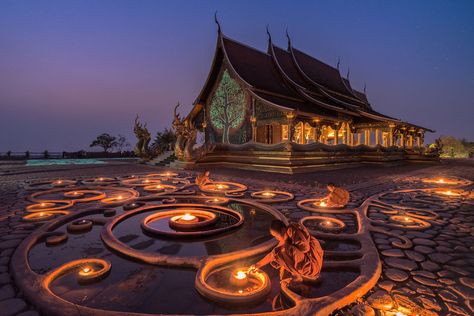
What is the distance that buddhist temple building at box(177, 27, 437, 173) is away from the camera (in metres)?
12.1

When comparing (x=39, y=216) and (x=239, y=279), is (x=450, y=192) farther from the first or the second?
(x=39, y=216)

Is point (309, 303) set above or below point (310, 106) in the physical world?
below

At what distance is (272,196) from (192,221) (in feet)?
7.88

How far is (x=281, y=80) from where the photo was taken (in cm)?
1819

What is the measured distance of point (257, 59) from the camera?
724 inches

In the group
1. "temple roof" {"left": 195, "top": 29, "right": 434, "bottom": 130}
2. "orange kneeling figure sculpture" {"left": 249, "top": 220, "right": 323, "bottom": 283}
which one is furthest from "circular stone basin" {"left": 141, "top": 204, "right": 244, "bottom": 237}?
"temple roof" {"left": 195, "top": 29, "right": 434, "bottom": 130}

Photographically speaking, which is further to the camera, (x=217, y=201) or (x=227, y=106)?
(x=227, y=106)

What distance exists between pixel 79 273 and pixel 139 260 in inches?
19.8

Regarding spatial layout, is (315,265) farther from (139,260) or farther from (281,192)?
(281,192)

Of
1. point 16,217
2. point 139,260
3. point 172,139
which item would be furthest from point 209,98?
point 139,260

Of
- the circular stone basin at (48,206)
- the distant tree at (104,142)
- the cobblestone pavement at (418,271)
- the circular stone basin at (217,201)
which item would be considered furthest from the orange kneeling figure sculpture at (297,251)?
the distant tree at (104,142)

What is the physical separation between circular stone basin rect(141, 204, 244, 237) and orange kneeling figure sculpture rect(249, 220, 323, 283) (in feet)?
4.58

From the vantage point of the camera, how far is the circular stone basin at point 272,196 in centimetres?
505

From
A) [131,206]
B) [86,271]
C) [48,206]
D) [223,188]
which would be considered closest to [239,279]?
[86,271]
